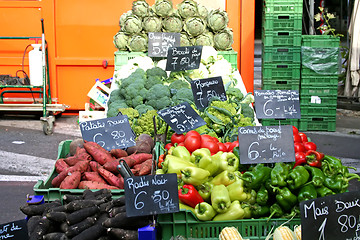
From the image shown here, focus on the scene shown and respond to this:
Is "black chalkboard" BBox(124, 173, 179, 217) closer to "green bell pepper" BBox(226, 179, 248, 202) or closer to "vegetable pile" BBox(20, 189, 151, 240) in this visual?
"vegetable pile" BBox(20, 189, 151, 240)

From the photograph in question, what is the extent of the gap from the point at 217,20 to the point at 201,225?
5.21 meters

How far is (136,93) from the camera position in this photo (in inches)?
232

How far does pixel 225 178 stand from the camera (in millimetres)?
3482

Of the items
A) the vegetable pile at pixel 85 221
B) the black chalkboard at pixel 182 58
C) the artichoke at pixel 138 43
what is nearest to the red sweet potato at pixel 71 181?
the vegetable pile at pixel 85 221

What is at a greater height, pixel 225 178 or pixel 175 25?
pixel 175 25

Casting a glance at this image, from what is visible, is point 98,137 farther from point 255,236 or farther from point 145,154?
point 255,236

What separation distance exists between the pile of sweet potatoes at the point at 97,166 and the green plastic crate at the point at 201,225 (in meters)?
0.79

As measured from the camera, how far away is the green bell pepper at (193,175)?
338 centimetres

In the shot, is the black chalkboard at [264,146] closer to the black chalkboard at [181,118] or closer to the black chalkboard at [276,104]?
the black chalkboard at [276,104]

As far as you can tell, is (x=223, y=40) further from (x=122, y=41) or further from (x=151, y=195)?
Result: (x=151, y=195)

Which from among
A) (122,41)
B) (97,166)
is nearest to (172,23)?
(122,41)

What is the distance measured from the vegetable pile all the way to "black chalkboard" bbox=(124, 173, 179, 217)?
0.53 ft

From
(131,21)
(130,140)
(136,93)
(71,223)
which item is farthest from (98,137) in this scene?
(131,21)

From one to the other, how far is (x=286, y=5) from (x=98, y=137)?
18.0ft
